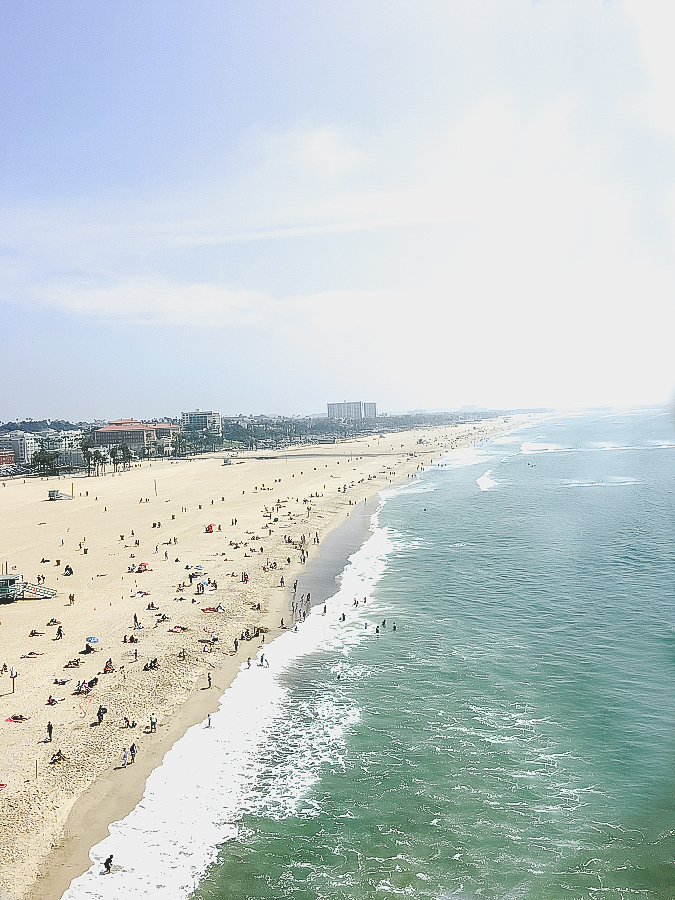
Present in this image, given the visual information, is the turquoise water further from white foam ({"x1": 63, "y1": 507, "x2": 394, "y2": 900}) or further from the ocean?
white foam ({"x1": 63, "y1": 507, "x2": 394, "y2": 900})

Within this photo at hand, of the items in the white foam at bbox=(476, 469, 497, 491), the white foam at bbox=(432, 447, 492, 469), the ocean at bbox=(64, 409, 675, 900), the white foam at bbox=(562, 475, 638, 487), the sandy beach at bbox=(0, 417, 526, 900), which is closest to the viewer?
the ocean at bbox=(64, 409, 675, 900)

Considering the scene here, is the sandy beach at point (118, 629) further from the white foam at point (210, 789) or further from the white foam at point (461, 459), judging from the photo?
the white foam at point (461, 459)

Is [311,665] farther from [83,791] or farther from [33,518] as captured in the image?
[33,518]

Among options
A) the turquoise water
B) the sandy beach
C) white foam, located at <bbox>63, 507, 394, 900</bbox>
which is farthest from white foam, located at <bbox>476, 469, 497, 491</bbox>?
white foam, located at <bbox>63, 507, 394, 900</bbox>

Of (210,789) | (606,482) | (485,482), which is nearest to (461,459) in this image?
(485,482)

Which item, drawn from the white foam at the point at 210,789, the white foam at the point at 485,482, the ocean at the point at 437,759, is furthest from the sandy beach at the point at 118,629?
the white foam at the point at 485,482

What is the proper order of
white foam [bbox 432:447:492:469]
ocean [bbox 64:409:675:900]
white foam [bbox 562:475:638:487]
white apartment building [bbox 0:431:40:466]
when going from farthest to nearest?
white apartment building [bbox 0:431:40:466], white foam [bbox 432:447:492:469], white foam [bbox 562:475:638:487], ocean [bbox 64:409:675:900]

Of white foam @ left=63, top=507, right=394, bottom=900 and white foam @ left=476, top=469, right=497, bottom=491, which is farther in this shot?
white foam @ left=476, top=469, right=497, bottom=491

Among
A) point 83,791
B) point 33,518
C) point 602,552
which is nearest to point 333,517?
point 602,552
